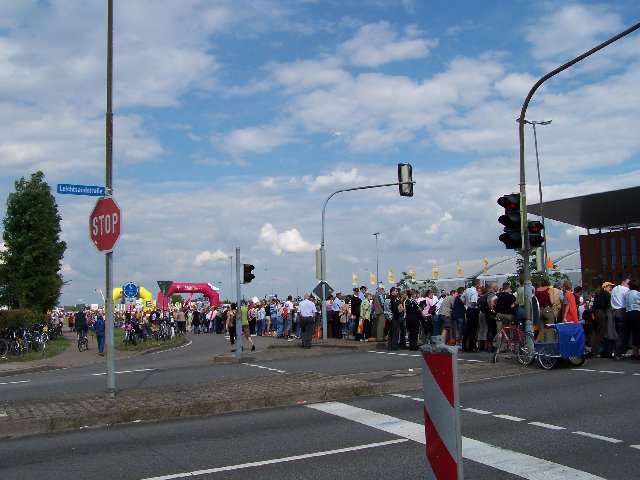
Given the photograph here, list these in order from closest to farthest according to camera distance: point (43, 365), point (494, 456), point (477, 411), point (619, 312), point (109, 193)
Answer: point (494, 456)
point (477, 411)
point (109, 193)
point (619, 312)
point (43, 365)

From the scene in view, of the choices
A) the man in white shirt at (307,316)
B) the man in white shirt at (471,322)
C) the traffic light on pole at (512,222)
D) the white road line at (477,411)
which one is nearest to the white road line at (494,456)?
the white road line at (477,411)

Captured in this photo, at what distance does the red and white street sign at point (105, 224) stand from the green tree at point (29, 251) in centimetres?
4022

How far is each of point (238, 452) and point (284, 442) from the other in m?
0.63

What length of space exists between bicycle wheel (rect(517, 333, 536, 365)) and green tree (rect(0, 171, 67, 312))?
40.6 meters

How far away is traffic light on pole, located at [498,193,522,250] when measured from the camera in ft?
47.2

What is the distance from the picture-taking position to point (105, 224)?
438 inches

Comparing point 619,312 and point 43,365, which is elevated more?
point 619,312

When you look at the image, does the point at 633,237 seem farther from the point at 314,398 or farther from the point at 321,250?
the point at 314,398

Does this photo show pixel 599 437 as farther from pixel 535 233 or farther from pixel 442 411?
pixel 535 233

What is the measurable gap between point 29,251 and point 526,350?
137 ft

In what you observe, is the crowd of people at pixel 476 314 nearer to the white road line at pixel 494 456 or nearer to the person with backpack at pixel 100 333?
the person with backpack at pixel 100 333

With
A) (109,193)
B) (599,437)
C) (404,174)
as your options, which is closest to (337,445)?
(599,437)

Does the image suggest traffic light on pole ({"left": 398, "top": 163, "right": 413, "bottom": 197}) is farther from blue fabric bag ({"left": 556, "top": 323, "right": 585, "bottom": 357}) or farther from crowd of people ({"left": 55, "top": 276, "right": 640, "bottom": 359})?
blue fabric bag ({"left": 556, "top": 323, "right": 585, "bottom": 357})

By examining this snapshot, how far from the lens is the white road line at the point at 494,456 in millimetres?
6331
